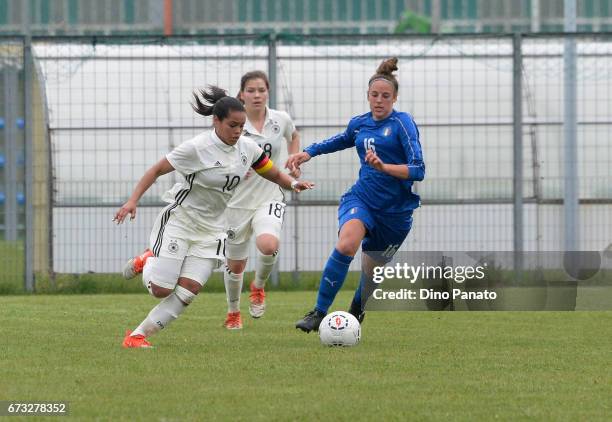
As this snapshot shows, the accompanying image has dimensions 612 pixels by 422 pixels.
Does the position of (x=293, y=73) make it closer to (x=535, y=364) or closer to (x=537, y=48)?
(x=537, y=48)

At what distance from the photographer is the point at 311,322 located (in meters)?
9.79

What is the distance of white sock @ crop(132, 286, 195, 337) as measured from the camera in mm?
9008

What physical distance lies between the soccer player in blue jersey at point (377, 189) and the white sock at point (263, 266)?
1311 millimetres

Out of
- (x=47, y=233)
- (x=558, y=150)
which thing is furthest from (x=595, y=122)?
(x=47, y=233)

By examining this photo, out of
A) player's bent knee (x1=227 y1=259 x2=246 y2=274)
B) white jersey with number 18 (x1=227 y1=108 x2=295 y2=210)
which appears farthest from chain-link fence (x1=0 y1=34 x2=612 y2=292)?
player's bent knee (x1=227 y1=259 x2=246 y2=274)

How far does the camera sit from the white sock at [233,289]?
433 inches

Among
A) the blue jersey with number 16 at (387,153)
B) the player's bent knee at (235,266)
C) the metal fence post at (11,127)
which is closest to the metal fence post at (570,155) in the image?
the player's bent knee at (235,266)

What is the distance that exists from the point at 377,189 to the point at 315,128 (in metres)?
6.67

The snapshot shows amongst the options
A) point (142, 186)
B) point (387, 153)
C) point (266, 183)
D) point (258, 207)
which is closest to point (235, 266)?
point (258, 207)

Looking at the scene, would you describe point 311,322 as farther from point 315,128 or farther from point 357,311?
point 315,128

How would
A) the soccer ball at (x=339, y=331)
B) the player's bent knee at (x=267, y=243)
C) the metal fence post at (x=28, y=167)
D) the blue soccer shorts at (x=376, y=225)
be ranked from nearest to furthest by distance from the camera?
the soccer ball at (x=339, y=331) < the blue soccer shorts at (x=376, y=225) < the player's bent knee at (x=267, y=243) < the metal fence post at (x=28, y=167)

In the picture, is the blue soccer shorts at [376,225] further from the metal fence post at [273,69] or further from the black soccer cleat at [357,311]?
the metal fence post at [273,69]

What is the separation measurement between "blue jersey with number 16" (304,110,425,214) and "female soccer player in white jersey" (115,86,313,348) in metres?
Result: 0.84

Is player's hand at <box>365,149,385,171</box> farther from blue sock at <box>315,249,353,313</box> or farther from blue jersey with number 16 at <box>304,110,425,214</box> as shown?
blue sock at <box>315,249,353,313</box>
